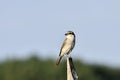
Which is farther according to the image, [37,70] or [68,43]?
[37,70]

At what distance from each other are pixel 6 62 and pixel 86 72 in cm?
688

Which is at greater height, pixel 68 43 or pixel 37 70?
pixel 37 70

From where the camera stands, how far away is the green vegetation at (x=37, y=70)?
5969cm

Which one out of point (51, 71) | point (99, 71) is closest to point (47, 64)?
point (51, 71)

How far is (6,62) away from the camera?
6469cm

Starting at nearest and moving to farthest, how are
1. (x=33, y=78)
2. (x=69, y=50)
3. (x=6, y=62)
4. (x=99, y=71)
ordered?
(x=69, y=50) → (x=33, y=78) → (x=6, y=62) → (x=99, y=71)

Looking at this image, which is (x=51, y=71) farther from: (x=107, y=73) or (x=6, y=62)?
(x=107, y=73)

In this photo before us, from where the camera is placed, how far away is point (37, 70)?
62125 millimetres

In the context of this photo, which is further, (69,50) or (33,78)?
(33,78)

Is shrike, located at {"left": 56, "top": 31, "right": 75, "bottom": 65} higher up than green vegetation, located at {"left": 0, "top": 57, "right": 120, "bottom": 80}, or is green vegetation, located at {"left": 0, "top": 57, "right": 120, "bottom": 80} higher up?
green vegetation, located at {"left": 0, "top": 57, "right": 120, "bottom": 80}

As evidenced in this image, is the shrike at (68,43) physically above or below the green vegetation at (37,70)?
below

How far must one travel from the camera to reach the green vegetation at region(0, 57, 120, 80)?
59.7 metres

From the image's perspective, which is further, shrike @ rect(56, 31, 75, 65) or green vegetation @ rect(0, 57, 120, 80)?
green vegetation @ rect(0, 57, 120, 80)

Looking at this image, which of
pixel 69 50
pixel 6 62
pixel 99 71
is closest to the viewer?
pixel 69 50
